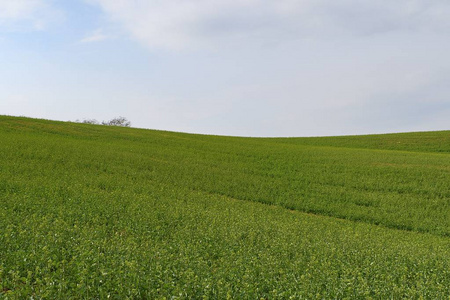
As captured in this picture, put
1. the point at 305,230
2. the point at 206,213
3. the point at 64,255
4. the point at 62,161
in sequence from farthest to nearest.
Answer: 1. the point at 62,161
2. the point at 206,213
3. the point at 305,230
4. the point at 64,255

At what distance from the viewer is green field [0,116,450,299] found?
254 inches

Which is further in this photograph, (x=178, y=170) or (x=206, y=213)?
(x=178, y=170)

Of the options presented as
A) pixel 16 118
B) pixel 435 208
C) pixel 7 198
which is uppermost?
pixel 16 118

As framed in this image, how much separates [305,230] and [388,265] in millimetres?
3650

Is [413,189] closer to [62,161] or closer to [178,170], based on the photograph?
[178,170]

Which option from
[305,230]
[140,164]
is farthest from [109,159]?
[305,230]

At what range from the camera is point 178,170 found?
78.7 feet

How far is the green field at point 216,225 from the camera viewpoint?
6445 mm

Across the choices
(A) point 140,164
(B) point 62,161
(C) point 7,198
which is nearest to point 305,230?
(C) point 7,198

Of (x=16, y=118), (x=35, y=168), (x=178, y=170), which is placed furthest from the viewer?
(x=16, y=118)

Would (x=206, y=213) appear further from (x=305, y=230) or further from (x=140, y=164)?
(x=140, y=164)

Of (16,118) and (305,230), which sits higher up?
(16,118)

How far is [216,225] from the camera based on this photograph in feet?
36.9

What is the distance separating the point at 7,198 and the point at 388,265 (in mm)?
12656
